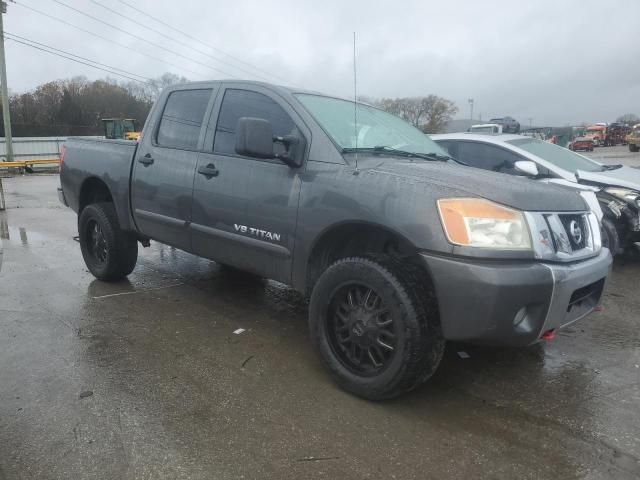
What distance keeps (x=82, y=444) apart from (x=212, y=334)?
1453 millimetres

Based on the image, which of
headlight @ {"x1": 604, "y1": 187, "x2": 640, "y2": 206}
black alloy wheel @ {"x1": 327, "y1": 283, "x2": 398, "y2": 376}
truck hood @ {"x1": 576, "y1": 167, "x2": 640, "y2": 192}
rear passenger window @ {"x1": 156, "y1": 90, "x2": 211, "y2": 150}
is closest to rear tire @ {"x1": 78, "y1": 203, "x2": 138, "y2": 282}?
rear passenger window @ {"x1": 156, "y1": 90, "x2": 211, "y2": 150}

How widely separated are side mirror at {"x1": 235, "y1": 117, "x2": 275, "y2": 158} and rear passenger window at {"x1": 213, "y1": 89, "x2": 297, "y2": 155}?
0.25m

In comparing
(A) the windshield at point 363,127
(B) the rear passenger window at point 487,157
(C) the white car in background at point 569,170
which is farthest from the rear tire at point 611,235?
(A) the windshield at point 363,127

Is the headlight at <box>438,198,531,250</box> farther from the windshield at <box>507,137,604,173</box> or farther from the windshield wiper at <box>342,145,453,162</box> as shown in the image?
the windshield at <box>507,137,604,173</box>

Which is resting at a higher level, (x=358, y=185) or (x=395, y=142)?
(x=395, y=142)

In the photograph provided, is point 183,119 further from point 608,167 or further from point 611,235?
point 608,167

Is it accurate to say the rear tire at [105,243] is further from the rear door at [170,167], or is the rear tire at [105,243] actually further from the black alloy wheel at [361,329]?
the black alloy wheel at [361,329]

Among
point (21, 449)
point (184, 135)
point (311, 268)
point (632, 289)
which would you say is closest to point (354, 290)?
point (311, 268)

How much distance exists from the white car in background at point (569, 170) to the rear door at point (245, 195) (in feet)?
9.73

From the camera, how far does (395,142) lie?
3.80 meters

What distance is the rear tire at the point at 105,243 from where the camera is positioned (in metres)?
4.82

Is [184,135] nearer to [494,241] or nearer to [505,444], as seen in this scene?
[494,241]

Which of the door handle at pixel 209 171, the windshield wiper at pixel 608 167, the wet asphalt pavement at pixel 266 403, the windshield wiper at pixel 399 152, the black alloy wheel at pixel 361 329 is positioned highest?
the windshield wiper at pixel 399 152

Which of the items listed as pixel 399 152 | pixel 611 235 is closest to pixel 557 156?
pixel 611 235
